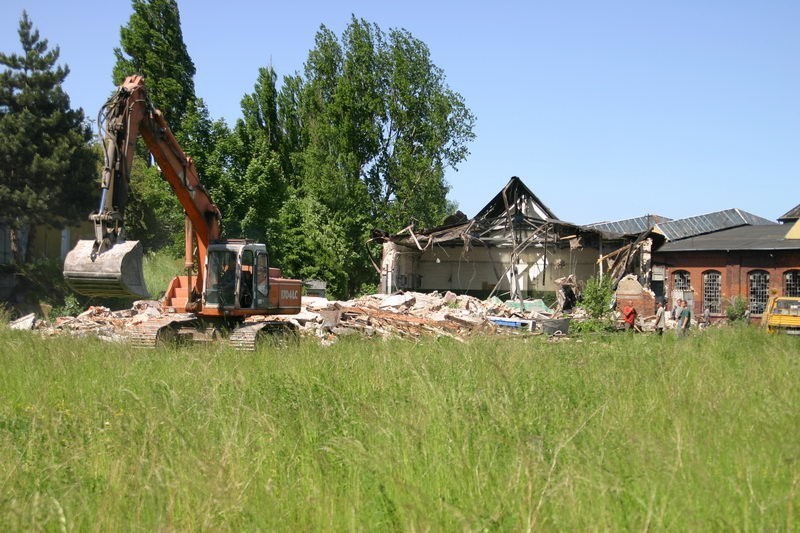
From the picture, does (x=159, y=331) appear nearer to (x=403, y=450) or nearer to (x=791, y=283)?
(x=403, y=450)

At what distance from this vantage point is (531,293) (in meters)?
35.3

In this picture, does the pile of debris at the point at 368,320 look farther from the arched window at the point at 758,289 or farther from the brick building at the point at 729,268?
the arched window at the point at 758,289

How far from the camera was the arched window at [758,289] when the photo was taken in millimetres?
36031

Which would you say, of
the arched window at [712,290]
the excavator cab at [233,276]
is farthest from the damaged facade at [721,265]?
the excavator cab at [233,276]

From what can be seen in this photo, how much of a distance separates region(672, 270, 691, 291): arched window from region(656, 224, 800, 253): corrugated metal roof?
3.90 feet

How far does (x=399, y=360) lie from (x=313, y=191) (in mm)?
31510

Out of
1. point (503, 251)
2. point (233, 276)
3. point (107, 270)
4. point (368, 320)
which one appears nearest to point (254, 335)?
point (233, 276)

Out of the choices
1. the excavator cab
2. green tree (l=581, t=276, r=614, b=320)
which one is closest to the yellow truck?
green tree (l=581, t=276, r=614, b=320)

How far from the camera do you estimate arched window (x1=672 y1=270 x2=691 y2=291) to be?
3819 centimetres

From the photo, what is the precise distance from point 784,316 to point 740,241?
15.2m

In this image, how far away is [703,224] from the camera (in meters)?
41.8

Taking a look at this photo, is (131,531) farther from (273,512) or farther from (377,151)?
(377,151)

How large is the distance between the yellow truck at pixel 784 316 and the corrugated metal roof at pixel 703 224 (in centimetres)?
1442

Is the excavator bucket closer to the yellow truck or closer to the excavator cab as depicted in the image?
the excavator cab
